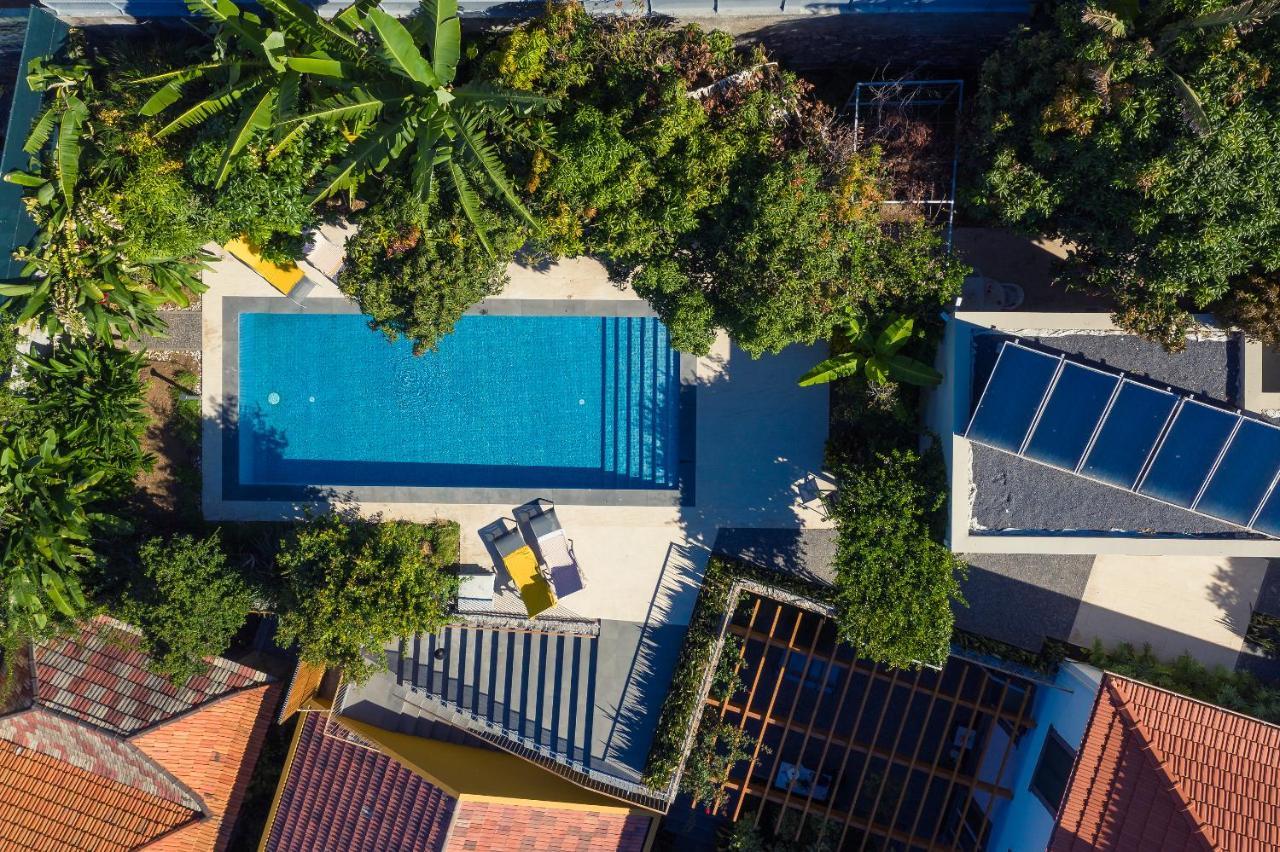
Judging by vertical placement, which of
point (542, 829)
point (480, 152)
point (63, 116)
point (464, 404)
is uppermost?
point (63, 116)

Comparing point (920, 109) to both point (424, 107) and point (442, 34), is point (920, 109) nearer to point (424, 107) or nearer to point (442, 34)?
point (442, 34)

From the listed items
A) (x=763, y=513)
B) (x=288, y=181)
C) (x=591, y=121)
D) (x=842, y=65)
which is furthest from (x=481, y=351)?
(x=842, y=65)

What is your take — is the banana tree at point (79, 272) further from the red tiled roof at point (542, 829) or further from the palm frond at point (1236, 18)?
the palm frond at point (1236, 18)

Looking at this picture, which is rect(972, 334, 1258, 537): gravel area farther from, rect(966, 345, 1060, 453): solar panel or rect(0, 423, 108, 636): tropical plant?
rect(0, 423, 108, 636): tropical plant

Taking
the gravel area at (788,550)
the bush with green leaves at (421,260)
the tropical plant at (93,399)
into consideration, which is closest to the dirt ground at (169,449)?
the tropical plant at (93,399)

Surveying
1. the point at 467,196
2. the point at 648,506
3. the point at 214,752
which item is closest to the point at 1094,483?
the point at 648,506

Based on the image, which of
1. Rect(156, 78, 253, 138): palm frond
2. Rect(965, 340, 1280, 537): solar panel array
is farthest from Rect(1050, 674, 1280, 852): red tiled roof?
Rect(156, 78, 253, 138): palm frond

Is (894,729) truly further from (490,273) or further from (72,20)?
(72,20)
